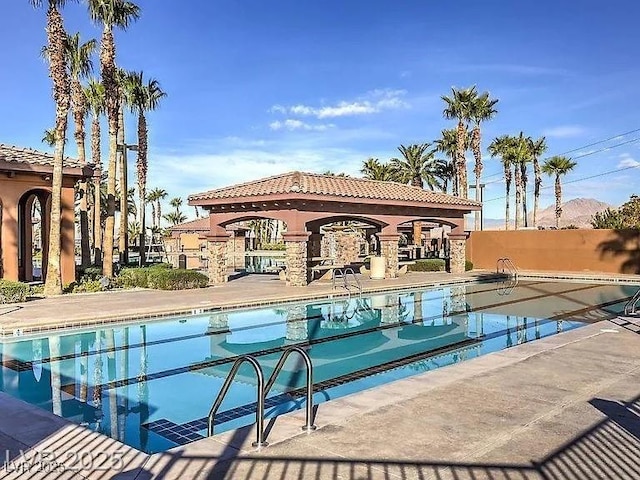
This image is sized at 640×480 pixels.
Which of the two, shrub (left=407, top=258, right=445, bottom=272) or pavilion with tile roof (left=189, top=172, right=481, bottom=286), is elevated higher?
pavilion with tile roof (left=189, top=172, right=481, bottom=286)

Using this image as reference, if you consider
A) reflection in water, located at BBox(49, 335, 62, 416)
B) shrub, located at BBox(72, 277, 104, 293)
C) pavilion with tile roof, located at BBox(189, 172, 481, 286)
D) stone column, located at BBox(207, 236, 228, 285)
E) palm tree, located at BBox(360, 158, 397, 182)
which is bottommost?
reflection in water, located at BBox(49, 335, 62, 416)

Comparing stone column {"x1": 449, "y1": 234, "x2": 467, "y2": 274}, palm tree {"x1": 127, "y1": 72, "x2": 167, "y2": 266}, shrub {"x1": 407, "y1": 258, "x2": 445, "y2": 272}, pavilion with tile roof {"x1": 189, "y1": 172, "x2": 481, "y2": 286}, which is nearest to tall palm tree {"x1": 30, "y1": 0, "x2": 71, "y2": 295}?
pavilion with tile roof {"x1": 189, "y1": 172, "x2": 481, "y2": 286}

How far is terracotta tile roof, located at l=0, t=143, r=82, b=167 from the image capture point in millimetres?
18406

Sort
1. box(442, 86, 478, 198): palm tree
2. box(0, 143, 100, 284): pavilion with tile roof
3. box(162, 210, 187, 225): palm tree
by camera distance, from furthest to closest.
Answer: box(162, 210, 187, 225): palm tree
box(442, 86, 478, 198): palm tree
box(0, 143, 100, 284): pavilion with tile roof

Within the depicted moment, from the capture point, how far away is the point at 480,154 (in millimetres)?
45031

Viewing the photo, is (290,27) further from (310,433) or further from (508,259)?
(310,433)

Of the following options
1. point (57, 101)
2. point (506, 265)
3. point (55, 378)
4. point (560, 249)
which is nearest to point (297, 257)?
point (57, 101)

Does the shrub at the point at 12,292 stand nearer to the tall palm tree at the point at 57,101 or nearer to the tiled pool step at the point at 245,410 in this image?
the tall palm tree at the point at 57,101

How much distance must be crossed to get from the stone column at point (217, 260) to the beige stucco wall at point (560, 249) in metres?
17.5

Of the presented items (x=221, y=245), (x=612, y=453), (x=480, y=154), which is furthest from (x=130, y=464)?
(x=480, y=154)

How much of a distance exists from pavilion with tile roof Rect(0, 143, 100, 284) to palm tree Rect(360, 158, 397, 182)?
32.4 meters

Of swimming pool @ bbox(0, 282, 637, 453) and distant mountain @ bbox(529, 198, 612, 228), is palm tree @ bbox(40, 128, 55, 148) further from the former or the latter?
distant mountain @ bbox(529, 198, 612, 228)

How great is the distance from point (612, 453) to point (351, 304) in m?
12.8

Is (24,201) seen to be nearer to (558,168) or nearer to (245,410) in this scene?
(245,410)
